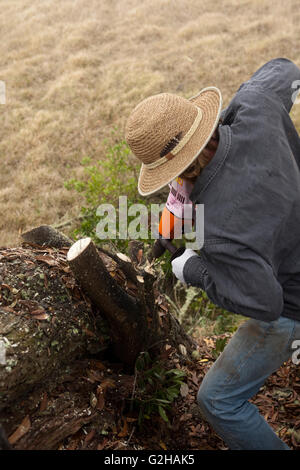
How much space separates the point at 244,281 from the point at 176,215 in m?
0.71

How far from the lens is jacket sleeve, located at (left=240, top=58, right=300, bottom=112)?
230 cm

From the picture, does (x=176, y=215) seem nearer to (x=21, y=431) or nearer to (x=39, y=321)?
(x=39, y=321)

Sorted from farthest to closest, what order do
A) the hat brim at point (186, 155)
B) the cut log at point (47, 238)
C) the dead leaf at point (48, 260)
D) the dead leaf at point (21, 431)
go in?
the cut log at point (47, 238) < the dead leaf at point (48, 260) < the dead leaf at point (21, 431) < the hat brim at point (186, 155)

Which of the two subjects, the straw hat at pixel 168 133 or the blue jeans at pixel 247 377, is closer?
the straw hat at pixel 168 133

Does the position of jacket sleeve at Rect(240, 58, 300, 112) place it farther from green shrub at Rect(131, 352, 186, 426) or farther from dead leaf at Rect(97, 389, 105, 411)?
dead leaf at Rect(97, 389, 105, 411)

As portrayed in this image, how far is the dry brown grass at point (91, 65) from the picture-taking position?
267 inches

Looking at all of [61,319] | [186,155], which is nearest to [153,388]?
[61,319]

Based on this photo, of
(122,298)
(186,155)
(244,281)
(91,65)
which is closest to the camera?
(244,281)

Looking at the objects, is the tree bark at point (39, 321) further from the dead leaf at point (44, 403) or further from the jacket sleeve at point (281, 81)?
the jacket sleeve at point (281, 81)

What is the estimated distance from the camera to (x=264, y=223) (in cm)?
192

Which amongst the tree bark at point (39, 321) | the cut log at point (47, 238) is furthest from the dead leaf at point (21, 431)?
the cut log at point (47, 238)

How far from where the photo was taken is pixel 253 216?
6.29ft

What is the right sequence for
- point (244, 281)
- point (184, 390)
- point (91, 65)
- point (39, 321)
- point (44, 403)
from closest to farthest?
point (244, 281) → point (44, 403) → point (39, 321) → point (184, 390) → point (91, 65)

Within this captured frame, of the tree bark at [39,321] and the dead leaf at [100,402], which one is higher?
the tree bark at [39,321]
